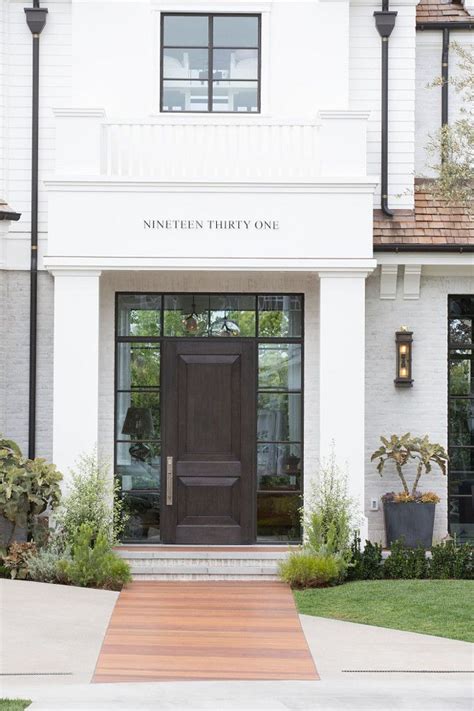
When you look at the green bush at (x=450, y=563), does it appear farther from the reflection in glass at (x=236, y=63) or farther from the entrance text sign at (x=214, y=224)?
the reflection in glass at (x=236, y=63)

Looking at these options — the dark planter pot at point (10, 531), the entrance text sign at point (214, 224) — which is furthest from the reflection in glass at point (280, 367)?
the dark planter pot at point (10, 531)

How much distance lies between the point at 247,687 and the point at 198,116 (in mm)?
8534

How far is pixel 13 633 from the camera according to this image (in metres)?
10.7

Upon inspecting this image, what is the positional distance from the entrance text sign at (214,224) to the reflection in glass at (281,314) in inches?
47.6

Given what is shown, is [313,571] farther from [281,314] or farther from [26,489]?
[281,314]

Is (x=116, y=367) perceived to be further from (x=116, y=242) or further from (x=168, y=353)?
(x=116, y=242)

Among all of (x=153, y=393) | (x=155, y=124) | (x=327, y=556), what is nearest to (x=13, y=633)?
(x=327, y=556)

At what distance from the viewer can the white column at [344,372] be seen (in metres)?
14.2

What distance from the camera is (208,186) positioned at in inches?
566

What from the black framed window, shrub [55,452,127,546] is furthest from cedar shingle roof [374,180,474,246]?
shrub [55,452,127,546]

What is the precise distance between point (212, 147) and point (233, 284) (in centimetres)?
178

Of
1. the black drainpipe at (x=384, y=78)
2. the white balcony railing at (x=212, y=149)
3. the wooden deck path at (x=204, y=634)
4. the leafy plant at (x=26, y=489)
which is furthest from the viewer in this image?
the black drainpipe at (x=384, y=78)

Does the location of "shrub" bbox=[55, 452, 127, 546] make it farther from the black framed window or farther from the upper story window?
the upper story window

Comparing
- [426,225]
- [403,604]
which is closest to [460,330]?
[426,225]
